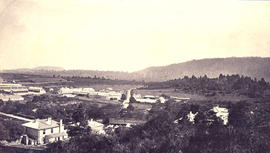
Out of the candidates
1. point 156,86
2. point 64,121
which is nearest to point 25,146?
point 64,121

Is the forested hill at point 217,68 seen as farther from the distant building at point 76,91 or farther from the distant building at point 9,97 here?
the distant building at point 9,97

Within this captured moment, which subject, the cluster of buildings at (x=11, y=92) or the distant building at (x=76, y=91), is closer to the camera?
the cluster of buildings at (x=11, y=92)

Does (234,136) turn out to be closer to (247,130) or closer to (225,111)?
(247,130)

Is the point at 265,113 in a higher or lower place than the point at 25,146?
higher

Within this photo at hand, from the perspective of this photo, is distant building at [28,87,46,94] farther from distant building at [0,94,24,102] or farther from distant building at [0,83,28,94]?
distant building at [0,94,24,102]

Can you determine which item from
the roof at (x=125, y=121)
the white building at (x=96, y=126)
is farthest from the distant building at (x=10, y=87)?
the roof at (x=125, y=121)
